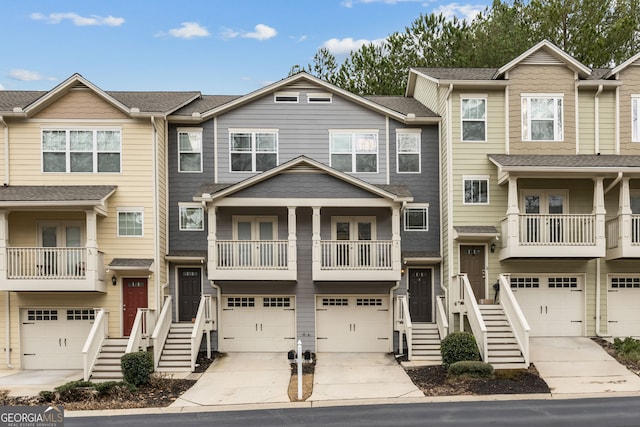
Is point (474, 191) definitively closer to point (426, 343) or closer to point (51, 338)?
point (426, 343)

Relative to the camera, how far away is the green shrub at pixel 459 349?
17.6 metres

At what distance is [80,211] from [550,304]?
51.9 feet

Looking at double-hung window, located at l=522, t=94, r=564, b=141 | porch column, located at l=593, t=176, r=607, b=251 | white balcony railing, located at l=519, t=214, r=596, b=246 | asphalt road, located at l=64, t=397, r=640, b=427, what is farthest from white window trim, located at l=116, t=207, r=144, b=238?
porch column, located at l=593, t=176, r=607, b=251

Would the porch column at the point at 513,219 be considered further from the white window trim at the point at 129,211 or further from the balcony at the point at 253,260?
the white window trim at the point at 129,211

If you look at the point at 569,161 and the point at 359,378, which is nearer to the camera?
the point at 359,378

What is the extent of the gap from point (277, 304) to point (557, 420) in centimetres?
1050

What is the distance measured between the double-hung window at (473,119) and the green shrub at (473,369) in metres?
7.95

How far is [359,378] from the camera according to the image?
17.4 m

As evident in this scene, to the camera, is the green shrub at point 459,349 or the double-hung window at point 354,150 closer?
the green shrub at point 459,349

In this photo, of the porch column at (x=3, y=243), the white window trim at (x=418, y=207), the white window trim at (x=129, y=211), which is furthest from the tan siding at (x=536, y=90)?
the porch column at (x=3, y=243)

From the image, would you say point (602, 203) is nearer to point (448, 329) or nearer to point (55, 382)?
point (448, 329)

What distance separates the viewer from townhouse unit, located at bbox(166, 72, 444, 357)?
66.5 ft

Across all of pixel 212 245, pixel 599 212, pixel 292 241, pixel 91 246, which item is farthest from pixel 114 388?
pixel 599 212

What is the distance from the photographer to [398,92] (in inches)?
1364
